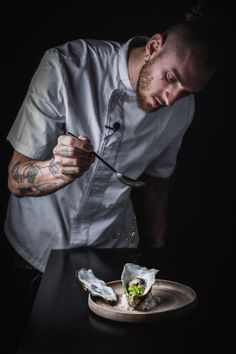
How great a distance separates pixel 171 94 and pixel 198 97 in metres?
0.17

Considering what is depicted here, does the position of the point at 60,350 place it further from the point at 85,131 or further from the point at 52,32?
the point at 52,32

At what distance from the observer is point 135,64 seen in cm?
156

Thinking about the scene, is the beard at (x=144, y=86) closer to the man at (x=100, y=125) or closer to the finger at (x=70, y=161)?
the man at (x=100, y=125)

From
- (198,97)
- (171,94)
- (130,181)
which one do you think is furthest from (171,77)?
(130,181)

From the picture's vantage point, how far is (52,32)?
5.22ft

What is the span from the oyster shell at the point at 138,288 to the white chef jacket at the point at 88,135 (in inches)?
19.4

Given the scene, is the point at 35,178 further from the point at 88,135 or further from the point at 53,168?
the point at 88,135

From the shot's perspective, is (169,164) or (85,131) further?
(169,164)

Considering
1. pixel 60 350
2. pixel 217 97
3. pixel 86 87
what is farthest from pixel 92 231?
pixel 60 350

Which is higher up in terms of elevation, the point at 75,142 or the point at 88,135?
the point at 75,142

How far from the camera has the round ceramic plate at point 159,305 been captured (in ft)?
3.19

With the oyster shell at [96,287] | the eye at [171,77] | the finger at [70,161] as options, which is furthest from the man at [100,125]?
the oyster shell at [96,287]

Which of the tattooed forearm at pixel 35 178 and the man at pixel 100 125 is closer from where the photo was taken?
the tattooed forearm at pixel 35 178

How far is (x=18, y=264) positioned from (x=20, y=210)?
6.6 inches
